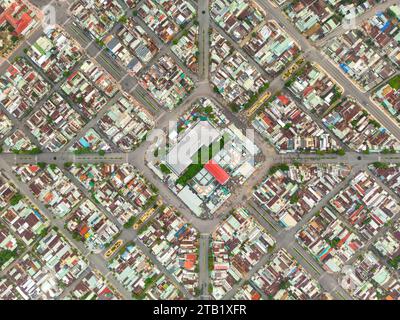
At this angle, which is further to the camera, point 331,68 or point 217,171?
point 331,68

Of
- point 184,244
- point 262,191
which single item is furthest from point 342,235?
point 184,244

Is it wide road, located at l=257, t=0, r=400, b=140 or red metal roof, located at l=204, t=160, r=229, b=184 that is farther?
wide road, located at l=257, t=0, r=400, b=140

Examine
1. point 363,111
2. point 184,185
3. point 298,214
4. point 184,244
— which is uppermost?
point 184,185

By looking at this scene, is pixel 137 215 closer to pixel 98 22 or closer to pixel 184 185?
pixel 184 185

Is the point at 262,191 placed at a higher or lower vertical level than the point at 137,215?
lower

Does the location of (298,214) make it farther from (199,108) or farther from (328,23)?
(328,23)

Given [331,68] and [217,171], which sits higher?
[217,171]

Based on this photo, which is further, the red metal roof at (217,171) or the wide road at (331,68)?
the wide road at (331,68)
